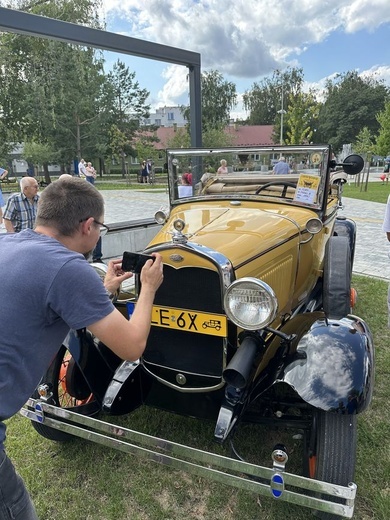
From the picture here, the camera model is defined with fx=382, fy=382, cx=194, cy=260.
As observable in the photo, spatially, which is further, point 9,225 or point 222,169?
point 9,225

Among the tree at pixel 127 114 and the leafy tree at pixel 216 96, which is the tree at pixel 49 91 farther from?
the leafy tree at pixel 216 96

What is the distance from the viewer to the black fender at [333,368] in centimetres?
193

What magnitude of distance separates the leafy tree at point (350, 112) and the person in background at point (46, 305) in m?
52.3

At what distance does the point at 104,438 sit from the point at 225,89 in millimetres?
55720

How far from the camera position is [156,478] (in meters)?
2.48

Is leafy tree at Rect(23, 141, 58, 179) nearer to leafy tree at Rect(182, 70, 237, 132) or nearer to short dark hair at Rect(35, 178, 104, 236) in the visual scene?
short dark hair at Rect(35, 178, 104, 236)

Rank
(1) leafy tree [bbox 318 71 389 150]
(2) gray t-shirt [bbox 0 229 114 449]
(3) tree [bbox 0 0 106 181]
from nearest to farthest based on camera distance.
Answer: (2) gray t-shirt [bbox 0 229 114 449]
(3) tree [bbox 0 0 106 181]
(1) leafy tree [bbox 318 71 389 150]

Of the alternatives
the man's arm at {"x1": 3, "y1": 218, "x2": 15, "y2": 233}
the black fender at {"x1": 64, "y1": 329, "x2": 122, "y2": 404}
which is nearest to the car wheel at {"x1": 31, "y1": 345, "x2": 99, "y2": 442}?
the black fender at {"x1": 64, "y1": 329, "x2": 122, "y2": 404}

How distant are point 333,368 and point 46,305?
148 centimetres

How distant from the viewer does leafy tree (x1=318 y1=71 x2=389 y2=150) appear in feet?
163

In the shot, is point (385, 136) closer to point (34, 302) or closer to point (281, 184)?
point (281, 184)

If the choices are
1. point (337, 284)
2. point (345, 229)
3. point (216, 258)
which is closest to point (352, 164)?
point (337, 284)

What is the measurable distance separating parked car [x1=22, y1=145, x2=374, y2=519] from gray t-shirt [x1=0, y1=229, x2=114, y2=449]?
82 centimetres

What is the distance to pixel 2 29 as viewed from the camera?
473 centimetres
